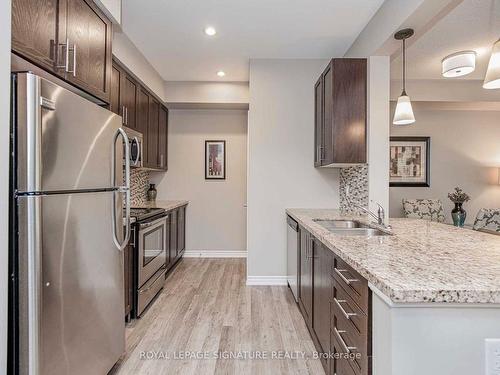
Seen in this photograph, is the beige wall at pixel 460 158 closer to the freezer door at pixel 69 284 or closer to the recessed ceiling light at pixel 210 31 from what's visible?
the recessed ceiling light at pixel 210 31

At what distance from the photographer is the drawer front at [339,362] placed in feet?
4.42

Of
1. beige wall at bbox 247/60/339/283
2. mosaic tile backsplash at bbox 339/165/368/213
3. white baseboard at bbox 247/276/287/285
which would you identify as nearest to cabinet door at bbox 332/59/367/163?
mosaic tile backsplash at bbox 339/165/368/213

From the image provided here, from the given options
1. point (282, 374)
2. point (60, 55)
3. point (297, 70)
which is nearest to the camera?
point (60, 55)

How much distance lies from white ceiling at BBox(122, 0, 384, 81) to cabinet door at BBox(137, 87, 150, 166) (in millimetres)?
451

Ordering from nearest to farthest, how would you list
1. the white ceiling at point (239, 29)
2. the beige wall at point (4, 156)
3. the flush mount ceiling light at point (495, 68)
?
the beige wall at point (4, 156)
the flush mount ceiling light at point (495, 68)
the white ceiling at point (239, 29)

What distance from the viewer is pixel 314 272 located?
2.18 m

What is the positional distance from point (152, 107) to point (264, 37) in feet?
5.95

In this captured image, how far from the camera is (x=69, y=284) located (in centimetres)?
142

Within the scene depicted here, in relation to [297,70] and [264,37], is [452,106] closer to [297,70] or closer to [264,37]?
[297,70]

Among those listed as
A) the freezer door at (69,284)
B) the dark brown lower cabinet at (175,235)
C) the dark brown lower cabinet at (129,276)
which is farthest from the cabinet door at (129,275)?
the dark brown lower cabinet at (175,235)

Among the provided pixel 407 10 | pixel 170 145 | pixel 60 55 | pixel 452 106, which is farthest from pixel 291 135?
pixel 452 106

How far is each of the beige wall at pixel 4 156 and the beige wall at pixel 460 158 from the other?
16.2 ft

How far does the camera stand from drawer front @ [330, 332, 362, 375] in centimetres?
135

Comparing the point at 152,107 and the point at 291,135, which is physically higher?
the point at 152,107
